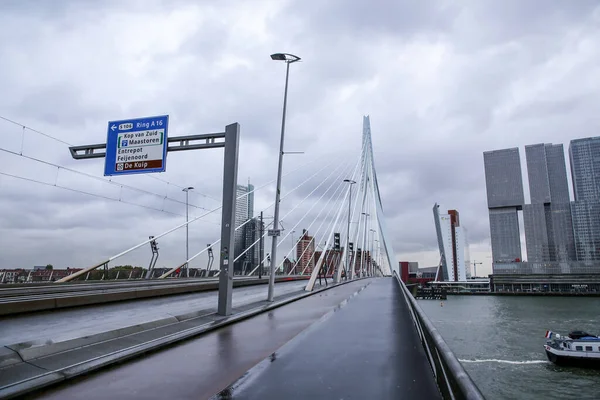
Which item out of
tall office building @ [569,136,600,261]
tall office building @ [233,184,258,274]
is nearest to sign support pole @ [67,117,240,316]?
tall office building @ [233,184,258,274]

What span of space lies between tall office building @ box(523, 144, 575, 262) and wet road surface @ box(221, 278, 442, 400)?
18717cm

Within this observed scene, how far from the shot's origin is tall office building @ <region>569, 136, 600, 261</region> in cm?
15288

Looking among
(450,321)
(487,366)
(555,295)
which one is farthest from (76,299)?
(555,295)

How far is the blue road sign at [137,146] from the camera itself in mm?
12648

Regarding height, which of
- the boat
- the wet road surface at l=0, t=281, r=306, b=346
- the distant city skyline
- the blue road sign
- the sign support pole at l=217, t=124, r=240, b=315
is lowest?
the boat

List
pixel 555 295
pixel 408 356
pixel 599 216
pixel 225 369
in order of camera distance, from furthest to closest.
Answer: pixel 599 216 < pixel 555 295 < pixel 408 356 < pixel 225 369

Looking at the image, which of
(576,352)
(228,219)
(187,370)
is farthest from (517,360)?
(187,370)

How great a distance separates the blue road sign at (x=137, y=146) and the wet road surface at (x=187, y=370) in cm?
633

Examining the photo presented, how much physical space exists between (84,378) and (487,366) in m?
30.8

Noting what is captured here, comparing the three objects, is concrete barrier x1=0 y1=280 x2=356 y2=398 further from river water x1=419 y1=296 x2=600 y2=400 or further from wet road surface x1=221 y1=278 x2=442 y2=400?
river water x1=419 y1=296 x2=600 y2=400

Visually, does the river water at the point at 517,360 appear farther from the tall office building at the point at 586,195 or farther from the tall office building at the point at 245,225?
the tall office building at the point at 586,195

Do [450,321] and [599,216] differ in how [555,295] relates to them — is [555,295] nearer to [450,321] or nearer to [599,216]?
[599,216]

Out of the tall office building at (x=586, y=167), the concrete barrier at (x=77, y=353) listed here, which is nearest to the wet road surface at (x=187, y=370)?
the concrete barrier at (x=77, y=353)

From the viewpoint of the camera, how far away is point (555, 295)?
114m
